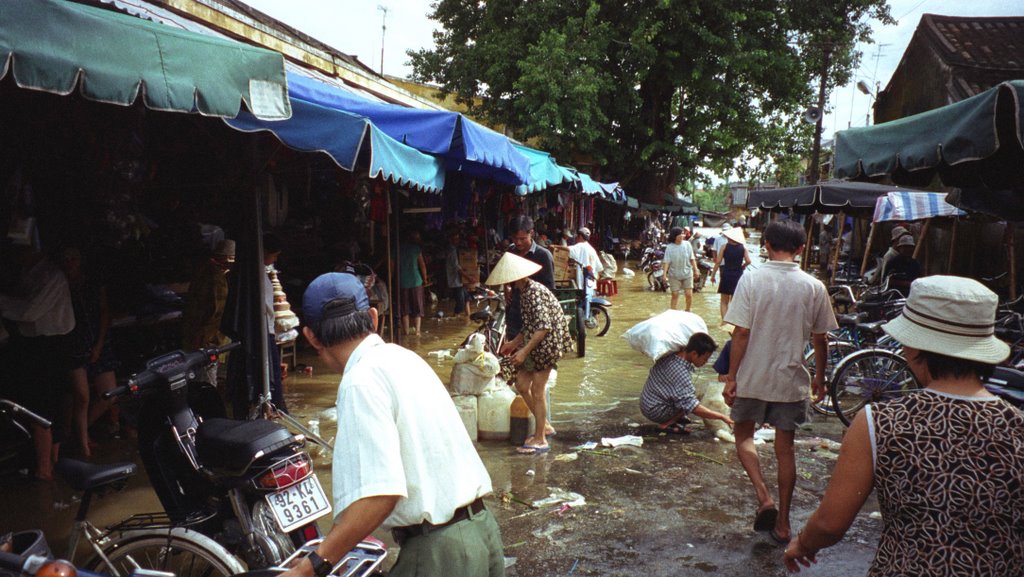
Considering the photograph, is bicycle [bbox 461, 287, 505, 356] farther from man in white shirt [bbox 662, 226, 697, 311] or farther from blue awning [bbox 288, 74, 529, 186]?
man in white shirt [bbox 662, 226, 697, 311]

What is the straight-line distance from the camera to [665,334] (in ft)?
21.0

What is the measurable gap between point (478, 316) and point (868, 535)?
534cm

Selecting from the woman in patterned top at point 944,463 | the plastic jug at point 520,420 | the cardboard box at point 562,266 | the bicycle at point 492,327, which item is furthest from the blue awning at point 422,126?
the woman in patterned top at point 944,463

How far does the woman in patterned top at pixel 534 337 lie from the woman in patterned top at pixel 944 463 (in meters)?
3.71

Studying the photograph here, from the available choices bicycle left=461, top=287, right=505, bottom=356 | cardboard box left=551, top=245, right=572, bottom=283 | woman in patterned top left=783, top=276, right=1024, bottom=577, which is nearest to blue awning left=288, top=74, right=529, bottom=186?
bicycle left=461, top=287, right=505, bottom=356

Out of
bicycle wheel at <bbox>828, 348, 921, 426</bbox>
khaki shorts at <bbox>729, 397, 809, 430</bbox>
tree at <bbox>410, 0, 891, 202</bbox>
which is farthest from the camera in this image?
tree at <bbox>410, 0, 891, 202</bbox>

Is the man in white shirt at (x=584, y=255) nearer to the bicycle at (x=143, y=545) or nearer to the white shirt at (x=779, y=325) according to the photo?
the white shirt at (x=779, y=325)

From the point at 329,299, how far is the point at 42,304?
162 inches

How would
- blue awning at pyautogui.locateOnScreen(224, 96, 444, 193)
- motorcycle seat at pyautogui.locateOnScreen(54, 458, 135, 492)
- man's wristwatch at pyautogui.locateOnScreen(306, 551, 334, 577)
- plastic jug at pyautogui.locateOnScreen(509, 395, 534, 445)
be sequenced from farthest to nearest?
plastic jug at pyautogui.locateOnScreen(509, 395, 534, 445) → blue awning at pyautogui.locateOnScreen(224, 96, 444, 193) → motorcycle seat at pyautogui.locateOnScreen(54, 458, 135, 492) → man's wristwatch at pyautogui.locateOnScreen(306, 551, 334, 577)

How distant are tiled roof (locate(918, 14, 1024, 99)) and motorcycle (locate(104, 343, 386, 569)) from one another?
757 inches

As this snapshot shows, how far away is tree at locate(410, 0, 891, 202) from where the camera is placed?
2214cm

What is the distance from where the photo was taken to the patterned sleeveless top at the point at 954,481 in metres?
1.85

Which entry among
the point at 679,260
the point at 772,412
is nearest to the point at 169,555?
the point at 772,412

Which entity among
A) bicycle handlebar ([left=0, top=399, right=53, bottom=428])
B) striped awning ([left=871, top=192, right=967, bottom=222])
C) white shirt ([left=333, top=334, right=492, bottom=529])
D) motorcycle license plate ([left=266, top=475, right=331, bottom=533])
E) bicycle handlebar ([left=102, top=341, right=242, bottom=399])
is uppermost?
striped awning ([left=871, top=192, right=967, bottom=222])
